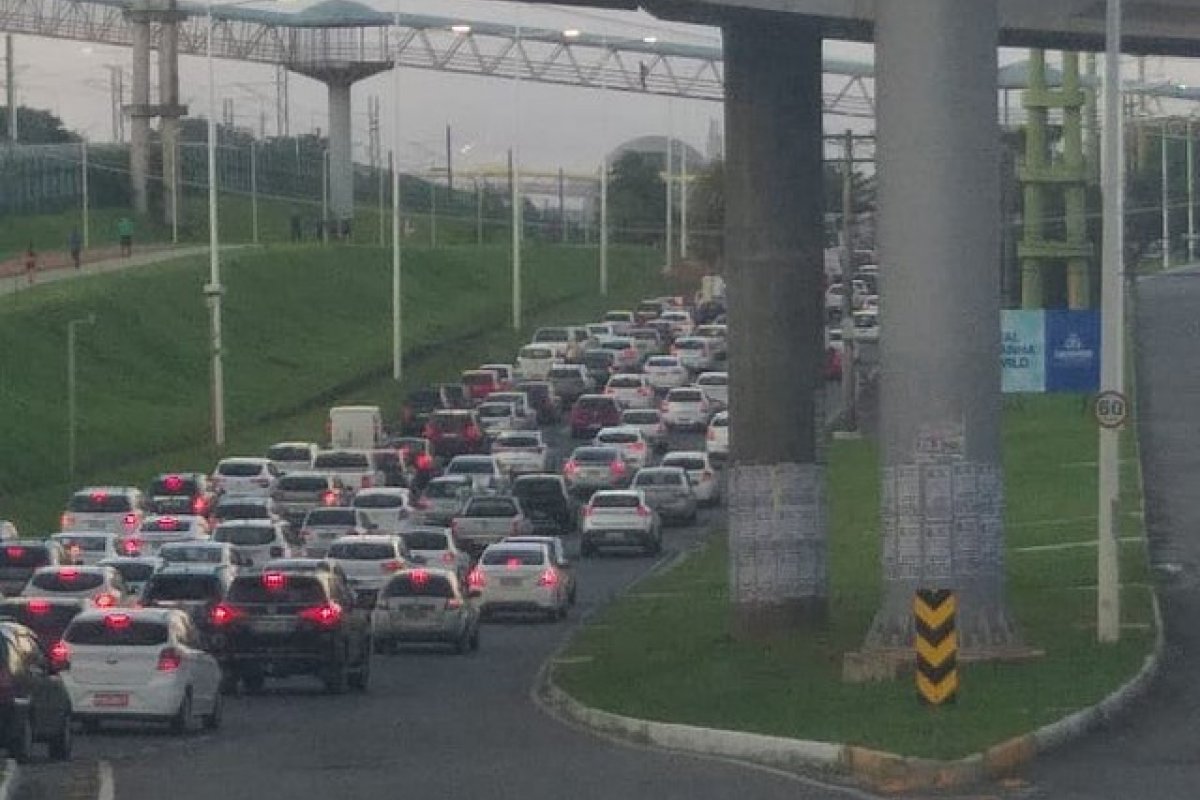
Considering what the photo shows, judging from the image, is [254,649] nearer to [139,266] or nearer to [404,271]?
[139,266]

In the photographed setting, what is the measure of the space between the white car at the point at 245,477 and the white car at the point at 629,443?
9454mm

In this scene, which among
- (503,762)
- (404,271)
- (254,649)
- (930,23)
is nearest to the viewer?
(503,762)

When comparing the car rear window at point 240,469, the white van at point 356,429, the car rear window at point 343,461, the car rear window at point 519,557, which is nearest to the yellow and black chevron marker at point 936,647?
the car rear window at point 519,557

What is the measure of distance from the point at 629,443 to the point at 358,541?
25.3 m

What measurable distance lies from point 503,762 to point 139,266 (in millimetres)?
81466

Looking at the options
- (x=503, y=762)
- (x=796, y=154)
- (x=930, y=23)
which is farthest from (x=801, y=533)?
(x=503, y=762)

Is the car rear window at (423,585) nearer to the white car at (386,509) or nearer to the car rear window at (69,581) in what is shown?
the car rear window at (69,581)

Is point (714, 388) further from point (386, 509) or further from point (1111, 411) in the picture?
point (1111, 411)

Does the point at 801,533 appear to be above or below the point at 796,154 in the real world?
below

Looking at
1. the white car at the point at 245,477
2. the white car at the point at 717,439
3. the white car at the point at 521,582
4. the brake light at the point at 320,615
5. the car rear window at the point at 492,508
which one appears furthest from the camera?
the white car at the point at 717,439

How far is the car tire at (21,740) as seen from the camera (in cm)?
2597

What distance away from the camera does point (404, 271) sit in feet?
413

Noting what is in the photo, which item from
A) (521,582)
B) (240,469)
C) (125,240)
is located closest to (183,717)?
(521,582)

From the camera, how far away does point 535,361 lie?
10031cm
